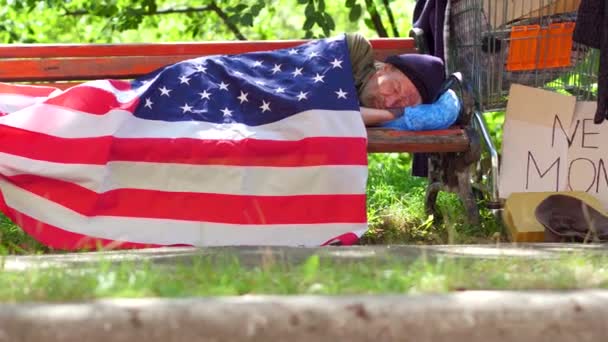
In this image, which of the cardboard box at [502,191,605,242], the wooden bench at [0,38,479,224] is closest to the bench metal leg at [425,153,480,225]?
the wooden bench at [0,38,479,224]

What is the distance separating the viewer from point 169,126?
499 centimetres

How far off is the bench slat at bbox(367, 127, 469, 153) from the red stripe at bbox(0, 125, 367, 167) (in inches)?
4.7

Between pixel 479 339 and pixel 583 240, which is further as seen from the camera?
pixel 583 240

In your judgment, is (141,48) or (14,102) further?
(141,48)

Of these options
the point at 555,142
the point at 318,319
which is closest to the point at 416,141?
the point at 555,142

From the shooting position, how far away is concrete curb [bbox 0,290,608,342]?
2.77 m

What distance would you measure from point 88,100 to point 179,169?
21.0 inches

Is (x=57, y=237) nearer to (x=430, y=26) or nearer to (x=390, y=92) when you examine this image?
(x=390, y=92)

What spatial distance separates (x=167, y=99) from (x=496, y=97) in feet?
5.72

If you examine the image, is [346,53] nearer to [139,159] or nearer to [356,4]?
[139,159]

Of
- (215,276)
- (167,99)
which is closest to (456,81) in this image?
(167,99)

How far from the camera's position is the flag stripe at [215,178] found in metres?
4.82

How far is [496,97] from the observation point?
18.5ft

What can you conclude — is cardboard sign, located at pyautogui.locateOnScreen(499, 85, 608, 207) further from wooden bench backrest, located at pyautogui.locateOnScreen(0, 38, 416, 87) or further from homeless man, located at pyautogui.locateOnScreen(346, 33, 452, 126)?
wooden bench backrest, located at pyautogui.locateOnScreen(0, 38, 416, 87)
